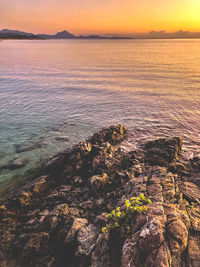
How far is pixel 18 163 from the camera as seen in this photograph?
618 inches

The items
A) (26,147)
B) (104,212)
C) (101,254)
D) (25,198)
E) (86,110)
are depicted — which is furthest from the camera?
(86,110)

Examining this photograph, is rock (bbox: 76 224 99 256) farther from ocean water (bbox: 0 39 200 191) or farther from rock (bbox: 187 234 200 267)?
ocean water (bbox: 0 39 200 191)

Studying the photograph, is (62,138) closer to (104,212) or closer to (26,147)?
(26,147)

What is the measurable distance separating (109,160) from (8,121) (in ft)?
58.7

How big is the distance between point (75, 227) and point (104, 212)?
6.28ft

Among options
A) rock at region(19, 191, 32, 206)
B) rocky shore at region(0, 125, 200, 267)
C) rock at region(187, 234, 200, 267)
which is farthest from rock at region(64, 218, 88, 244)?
rock at region(187, 234, 200, 267)

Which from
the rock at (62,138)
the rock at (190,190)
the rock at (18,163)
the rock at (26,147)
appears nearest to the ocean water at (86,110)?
the rock at (62,138)

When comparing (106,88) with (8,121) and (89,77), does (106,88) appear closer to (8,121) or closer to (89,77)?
(89,77)

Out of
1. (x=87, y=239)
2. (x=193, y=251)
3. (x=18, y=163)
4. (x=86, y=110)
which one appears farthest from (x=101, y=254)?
(x=86, y=110)

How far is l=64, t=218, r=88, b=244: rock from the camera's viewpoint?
7777 millimetres

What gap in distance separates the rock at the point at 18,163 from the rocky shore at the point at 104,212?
234 cm

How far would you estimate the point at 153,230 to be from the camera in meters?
5.72

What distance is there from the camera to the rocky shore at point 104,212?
5.82 meters

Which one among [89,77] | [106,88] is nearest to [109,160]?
[106,88]
